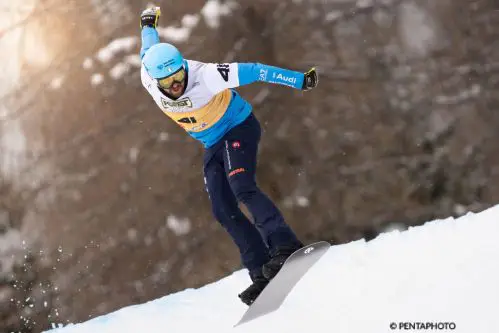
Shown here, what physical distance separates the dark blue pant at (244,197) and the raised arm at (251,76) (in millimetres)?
399

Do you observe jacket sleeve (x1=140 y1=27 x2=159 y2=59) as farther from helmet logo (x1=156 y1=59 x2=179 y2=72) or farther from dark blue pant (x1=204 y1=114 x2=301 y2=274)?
dark blue pant (x1=204 y1=114 x2=301 y2=274)

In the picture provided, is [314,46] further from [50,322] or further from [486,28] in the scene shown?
[50,322]

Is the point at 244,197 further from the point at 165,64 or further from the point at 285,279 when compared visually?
the point at 165,64

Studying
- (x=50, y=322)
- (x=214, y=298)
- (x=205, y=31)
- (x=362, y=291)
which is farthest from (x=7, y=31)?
(x=362, y=291)

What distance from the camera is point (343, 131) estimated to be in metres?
5.51

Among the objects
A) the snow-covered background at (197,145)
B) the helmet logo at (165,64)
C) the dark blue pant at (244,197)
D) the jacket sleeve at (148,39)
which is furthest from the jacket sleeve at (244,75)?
the snow-covered background at (197,145)

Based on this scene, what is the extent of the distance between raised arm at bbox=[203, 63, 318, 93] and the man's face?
0.55 ft

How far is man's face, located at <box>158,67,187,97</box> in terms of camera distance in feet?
14.1

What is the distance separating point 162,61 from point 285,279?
1633 mm

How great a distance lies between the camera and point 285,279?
4.18m

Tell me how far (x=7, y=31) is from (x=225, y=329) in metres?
3.43

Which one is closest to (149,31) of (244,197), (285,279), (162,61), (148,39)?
(148,39)

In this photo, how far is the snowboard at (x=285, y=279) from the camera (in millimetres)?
4062

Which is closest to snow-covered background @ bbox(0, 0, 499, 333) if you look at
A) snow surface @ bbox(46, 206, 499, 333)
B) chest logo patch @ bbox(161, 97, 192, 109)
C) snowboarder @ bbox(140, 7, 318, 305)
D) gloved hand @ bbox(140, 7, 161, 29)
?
snow surface @ bbox(46, 206, 499, 333)
